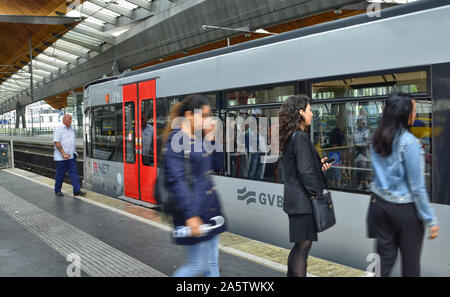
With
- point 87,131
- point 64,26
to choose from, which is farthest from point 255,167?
point 64,26

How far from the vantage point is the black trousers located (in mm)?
2896

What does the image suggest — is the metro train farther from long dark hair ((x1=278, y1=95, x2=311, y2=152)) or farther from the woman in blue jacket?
long dark hair ((x1=278, y1=95, x2=311, y2=152))

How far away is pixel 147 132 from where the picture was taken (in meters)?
8.33

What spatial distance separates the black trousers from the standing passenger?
7350 mm

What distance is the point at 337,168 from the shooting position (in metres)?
4.70

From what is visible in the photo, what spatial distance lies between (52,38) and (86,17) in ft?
13.2

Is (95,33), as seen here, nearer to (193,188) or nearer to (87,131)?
(87,131)

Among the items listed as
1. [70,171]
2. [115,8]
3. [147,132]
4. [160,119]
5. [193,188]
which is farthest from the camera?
[115,8]

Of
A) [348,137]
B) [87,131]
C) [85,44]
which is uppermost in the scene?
[85,44]

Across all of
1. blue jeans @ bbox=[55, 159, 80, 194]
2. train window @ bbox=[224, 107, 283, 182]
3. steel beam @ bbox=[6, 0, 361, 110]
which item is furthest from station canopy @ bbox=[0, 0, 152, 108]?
train window @ bbox=[224, 107, 283, 182]

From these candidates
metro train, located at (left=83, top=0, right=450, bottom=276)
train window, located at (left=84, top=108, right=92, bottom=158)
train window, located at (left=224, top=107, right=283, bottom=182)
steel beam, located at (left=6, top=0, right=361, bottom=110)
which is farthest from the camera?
steel beam, located at (left=6, top=0, right=361, bottom=110)

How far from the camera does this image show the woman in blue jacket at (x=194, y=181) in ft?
9.33

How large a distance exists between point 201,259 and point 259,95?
10.2 ft
